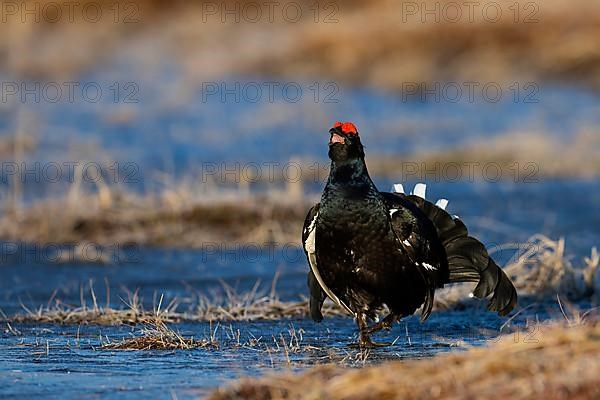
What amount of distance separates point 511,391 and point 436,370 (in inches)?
12.7

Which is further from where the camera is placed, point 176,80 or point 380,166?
point 176,80

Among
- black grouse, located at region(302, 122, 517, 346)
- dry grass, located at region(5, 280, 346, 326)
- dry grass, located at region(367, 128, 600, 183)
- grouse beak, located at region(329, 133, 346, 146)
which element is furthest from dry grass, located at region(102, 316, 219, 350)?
dry grass, located at region(367, 128, 600, 183)

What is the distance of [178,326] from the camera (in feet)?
22.9

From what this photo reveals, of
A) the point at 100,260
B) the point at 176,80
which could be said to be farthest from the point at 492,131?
the point at 100,260

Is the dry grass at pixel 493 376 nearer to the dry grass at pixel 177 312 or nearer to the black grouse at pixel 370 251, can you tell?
the black grouse at pixel 370 251

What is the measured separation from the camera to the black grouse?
6.20 metres

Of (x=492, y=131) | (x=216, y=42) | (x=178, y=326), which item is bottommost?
(x=178, y=326)

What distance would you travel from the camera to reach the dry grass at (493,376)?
4.03m

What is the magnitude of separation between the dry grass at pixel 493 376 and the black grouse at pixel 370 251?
5.88 feet

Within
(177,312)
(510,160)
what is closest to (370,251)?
(177,312)

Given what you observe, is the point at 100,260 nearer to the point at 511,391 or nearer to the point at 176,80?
the point at 511,391

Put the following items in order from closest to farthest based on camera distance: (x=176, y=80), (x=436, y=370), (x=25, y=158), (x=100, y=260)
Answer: (x=436, y=370) → (x=100, y=260) → (x=25, y=158) → (x=176, y=80)

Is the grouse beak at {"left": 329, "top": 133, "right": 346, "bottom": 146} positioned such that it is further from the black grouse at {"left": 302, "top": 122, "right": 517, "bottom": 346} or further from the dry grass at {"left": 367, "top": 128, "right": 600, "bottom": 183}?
the dry grass at {"left": 367, "top": 128, "right": 600, "bottom": 183}

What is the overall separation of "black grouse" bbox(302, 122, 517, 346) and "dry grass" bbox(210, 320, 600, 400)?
1792 millimetres
